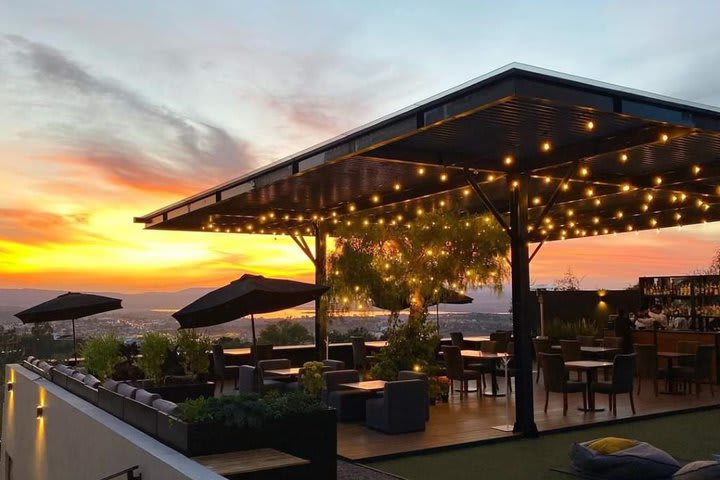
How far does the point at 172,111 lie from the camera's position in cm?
1416

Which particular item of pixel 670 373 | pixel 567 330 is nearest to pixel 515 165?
pixel 670 373

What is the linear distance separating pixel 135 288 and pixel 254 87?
1251cm

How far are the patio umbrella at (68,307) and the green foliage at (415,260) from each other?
5560 mm

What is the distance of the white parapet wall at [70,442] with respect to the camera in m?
5.28

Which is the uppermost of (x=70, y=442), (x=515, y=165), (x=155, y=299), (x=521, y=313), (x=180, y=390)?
(x=515, y=165)

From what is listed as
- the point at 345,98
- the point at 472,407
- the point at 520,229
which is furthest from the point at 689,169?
the point at 345,98

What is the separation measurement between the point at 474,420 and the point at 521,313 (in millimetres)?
1967

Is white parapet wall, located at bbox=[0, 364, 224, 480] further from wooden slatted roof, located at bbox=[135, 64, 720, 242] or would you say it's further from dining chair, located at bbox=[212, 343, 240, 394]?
wooden slatted roof, located at bbox=[135, 64, 720, 242]

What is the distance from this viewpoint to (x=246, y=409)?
5.91 metres

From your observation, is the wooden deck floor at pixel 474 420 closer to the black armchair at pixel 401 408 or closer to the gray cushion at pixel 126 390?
the black armchair at pixel 401 408

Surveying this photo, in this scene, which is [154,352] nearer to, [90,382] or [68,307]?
[90,382]

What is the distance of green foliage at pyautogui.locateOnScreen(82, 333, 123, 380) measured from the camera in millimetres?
10945

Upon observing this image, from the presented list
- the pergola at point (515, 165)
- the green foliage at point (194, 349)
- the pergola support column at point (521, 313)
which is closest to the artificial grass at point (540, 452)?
the pergola support column at point (521, 313)

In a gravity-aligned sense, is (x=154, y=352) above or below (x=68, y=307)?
below
